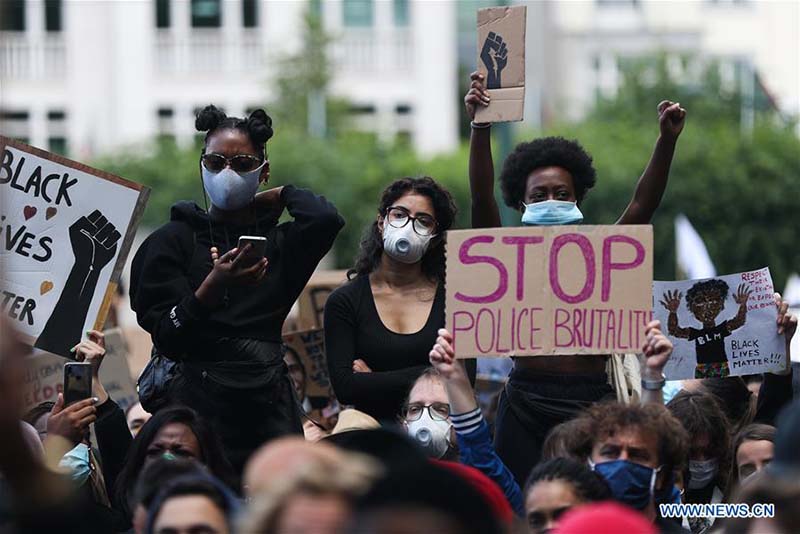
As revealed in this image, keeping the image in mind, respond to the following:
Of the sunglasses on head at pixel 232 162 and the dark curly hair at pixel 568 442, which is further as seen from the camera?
the sunglasses on head at pixel 232 162

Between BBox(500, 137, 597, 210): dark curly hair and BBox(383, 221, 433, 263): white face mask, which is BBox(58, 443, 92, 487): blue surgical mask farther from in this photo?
BBox(500, 137, 597, 210): dark curly hair

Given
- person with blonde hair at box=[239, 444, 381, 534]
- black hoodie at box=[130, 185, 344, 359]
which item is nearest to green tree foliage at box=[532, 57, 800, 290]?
black hoodie at box=[130, 185, 344, 359]

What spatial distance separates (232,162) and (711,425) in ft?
6.68

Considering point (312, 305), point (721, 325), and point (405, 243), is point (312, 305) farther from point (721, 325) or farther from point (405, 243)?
point (721, 325)

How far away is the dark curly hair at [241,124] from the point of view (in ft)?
22.0

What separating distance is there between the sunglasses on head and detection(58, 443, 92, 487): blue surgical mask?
108 cm

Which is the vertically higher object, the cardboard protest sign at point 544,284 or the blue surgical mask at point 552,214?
the blue surgical mask at point 552,214

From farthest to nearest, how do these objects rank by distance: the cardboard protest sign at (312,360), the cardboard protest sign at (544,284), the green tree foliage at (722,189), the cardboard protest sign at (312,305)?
1. the green tree foliage at (722,189)
2. the cardboard protest sign at (312,305)
3. the cardboard protest sign at (312,360)
4. the cardboard protest sign at (544,284)

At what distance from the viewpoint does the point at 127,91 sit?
1638 inches

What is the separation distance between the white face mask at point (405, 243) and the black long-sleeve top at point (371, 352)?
19cm

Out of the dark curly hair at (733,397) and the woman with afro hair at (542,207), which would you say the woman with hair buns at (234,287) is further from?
the dark curly hair at (733,397)

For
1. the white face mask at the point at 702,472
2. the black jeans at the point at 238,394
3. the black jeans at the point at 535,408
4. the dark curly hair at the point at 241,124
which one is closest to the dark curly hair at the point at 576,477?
the black jeans at the point at 535,408

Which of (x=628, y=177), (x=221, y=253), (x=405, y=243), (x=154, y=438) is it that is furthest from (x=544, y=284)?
(x=628, y=177)

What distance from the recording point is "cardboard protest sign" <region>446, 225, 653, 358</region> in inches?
247
